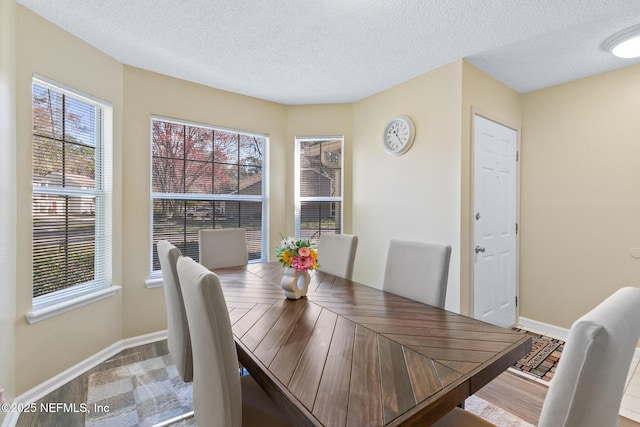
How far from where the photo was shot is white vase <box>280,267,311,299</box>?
1.71 meters

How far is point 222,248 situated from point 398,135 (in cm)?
206

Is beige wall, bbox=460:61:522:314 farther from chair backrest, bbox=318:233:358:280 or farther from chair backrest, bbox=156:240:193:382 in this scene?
chair backrest, bbox=156:240:193:382

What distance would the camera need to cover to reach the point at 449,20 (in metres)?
1.97

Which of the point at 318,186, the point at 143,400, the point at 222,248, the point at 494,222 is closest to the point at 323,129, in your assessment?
the point at 318,186

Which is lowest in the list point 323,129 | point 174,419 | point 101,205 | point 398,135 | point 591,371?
point 174,419

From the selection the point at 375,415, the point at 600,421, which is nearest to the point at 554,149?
the point at 600,421

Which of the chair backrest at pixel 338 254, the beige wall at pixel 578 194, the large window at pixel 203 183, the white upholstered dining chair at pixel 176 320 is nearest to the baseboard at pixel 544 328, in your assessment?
the beige wall at pixel 578 194

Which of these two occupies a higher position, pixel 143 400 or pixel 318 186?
pixel 318 186

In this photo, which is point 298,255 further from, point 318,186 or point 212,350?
point 318,186

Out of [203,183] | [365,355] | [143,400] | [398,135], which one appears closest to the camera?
[365,355]

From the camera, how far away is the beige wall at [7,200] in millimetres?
1609

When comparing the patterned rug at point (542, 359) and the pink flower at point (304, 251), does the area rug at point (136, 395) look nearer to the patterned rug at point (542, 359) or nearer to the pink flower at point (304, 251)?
the pink flower at point (304, 251)

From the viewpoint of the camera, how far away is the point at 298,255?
5.50ft

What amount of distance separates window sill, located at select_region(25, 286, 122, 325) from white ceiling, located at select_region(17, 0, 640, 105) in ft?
6.53
